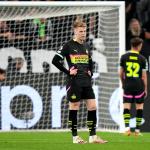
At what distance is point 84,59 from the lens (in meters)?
9.87

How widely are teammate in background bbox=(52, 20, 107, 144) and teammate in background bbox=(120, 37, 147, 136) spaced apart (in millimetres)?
2380

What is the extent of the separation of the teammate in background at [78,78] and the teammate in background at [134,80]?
7.81 ft

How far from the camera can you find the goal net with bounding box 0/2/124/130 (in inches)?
537

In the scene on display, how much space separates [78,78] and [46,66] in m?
4.30

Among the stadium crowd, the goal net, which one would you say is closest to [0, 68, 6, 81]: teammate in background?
the goal net

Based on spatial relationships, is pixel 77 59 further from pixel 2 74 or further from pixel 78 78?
pixel 2 74

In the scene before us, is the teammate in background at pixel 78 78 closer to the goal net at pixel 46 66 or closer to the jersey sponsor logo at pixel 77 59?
the jersey sponsor logo at pixel 77 59

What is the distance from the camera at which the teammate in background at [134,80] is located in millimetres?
12172

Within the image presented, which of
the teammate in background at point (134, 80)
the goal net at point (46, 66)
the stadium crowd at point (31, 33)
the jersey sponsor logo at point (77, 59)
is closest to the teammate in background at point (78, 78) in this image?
the jersey sponsor logo at point (77, 59)

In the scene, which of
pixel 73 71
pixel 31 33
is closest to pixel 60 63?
pixel 73 71

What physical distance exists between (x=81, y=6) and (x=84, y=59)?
381cm

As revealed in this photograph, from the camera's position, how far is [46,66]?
14047 mm

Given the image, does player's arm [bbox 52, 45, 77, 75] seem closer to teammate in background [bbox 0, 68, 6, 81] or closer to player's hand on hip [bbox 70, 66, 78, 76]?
player's hand on hip [bbox 70, 66, 78, 76]

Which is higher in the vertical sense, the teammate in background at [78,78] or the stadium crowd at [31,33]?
the stadium crowd at [31,33]
